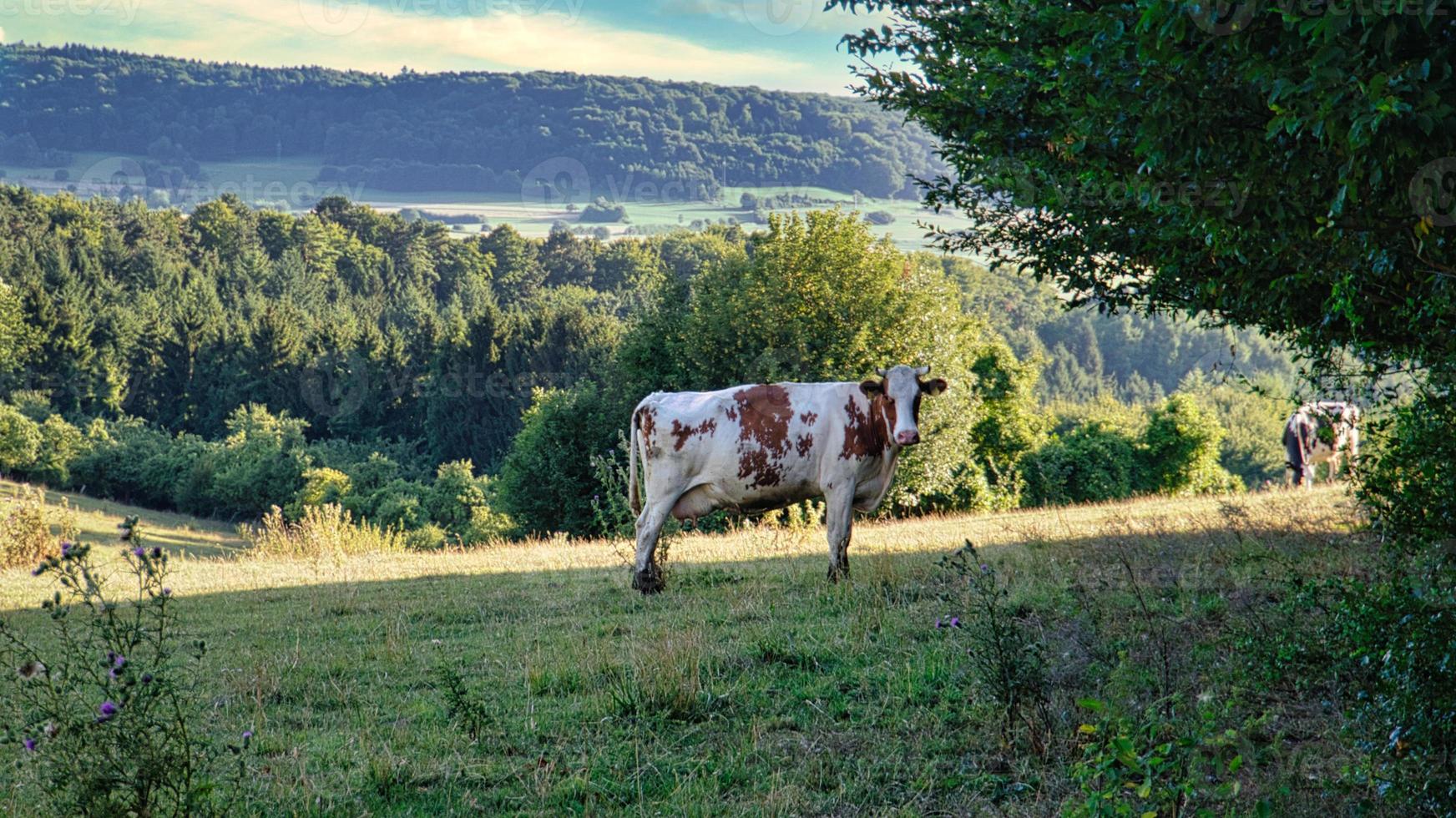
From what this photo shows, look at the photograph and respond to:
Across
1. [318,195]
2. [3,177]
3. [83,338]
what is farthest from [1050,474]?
[3,177]

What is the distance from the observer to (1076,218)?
8164mm

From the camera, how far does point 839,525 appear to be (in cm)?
1098

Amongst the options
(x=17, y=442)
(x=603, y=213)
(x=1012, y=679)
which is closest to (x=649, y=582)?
(x=1012, y=679)

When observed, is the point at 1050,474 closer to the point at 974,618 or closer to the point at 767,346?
the point at 767,346

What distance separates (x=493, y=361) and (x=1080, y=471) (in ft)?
157

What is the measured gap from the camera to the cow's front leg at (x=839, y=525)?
11.0m

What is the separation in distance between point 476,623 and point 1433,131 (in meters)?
8.30

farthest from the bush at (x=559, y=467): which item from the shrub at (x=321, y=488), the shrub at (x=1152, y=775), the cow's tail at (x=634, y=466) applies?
the shrub at (x=1152, y=775)

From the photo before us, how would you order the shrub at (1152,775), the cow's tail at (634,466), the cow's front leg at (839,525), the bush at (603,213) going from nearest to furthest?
the shrub at (1152,775) → the cow's front leg at (839,525) → the cow's tail at (634,466) → the bush at (603,213)

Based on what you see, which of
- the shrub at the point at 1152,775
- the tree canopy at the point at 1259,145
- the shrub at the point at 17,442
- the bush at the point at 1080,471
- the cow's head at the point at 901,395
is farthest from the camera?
the shrub at the point at 17,442

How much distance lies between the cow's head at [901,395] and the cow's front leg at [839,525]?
2.54 feet

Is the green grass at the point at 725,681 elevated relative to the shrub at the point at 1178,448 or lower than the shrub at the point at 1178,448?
elevated

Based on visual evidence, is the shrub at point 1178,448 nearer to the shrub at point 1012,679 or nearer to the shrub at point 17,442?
the shrub at point 1012,679

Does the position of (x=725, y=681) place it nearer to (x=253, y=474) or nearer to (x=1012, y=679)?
(x=1012, y=679)
